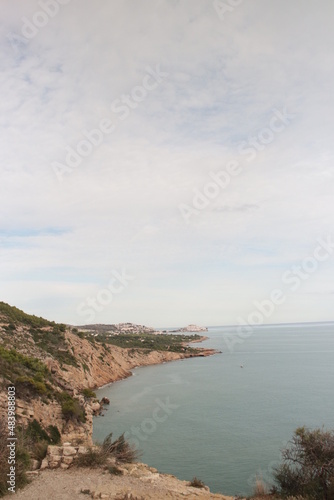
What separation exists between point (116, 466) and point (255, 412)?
74.0 feet

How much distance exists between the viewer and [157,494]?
38.4 ft

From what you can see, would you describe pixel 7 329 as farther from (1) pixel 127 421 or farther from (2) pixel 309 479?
(2) pixel 309 479

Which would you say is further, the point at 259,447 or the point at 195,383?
the point at 195,383

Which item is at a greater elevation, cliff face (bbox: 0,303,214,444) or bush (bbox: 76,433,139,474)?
cliff face (bbox: 0,303,214,444)

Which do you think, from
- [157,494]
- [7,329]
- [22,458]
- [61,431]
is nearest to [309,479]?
[157,494]

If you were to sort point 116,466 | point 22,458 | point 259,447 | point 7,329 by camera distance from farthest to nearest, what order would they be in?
point 7,329
point 259,447
point 116,466
point 22,458

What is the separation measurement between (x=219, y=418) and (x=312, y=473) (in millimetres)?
19139

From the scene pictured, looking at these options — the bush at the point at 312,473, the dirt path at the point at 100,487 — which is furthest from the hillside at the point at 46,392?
the bush at the point at 312,473

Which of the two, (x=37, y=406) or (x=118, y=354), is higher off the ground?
(x=118, y=354)

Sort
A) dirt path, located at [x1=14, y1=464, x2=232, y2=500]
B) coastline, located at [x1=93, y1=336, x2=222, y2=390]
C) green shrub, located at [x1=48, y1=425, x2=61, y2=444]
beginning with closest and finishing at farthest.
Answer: dirt path, located at [x1=14, y1=464, x2=232, y2=500]
green shrub, located at [x1=48, y1=425, x2=61, y2=444]
coastline, located at [x1=93, y1=336, x2=222, y2=390]

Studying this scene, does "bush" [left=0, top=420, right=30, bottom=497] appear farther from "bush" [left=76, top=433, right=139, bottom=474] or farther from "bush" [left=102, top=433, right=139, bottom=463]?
"bush" [left=102, top=433, right=139, bottom=463]

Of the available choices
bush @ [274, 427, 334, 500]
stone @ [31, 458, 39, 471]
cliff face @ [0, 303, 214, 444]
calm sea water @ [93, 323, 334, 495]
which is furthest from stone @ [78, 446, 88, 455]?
bush @ [274, 427, 334, 500]

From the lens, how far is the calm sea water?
2034 centimetres

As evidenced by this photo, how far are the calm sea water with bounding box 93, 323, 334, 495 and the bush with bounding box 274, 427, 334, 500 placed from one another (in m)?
3.96
